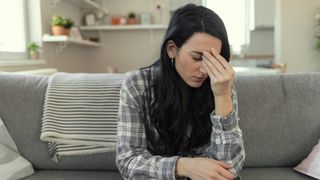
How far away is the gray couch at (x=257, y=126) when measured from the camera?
145 cm

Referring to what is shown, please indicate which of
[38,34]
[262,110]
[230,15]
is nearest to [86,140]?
[262,110]

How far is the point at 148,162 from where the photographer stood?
1024 mm

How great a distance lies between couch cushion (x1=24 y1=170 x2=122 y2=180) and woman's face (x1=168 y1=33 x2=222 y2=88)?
560 mm

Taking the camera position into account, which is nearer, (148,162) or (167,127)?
(148,162)

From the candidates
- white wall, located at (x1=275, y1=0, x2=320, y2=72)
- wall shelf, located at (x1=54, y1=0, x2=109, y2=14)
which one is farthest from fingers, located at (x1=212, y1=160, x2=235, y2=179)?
white wall, located at (x1=275, y1=0, x2=320, y2=72)

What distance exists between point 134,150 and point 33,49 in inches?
77.6

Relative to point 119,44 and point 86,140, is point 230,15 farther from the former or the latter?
point 86,140

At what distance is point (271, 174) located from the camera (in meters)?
1.38

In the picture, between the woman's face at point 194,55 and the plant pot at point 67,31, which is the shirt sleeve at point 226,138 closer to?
the woman's face at point 194,55

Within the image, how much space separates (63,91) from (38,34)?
157 cm

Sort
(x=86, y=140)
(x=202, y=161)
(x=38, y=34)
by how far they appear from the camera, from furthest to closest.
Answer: (x=38, y=34)
(x=86, y=140)
(x=202, y=161)

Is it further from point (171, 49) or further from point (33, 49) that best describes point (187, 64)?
point (33, 49)

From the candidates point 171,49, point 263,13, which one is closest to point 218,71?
point 171,49

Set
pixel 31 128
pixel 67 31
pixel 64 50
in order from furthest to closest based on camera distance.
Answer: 1. pixel 64 50
2. pixel 67 31
3. pixel 31 128
